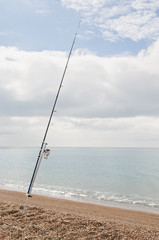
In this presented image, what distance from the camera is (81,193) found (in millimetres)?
19094

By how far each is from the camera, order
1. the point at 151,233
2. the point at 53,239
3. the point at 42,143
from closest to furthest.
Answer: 1. the point at 53,239
2. the point at 151,233
3. the point at 42,143

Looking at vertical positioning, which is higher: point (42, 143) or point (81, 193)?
point (42, 143)

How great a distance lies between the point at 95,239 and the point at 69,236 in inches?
26.4

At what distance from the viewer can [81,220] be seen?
20.8 ft

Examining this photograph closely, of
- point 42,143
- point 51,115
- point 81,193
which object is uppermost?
point 51,115

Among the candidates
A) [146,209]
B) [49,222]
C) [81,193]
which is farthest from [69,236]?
[81,193]

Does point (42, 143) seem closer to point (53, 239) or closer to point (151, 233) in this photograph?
point (53, 239)

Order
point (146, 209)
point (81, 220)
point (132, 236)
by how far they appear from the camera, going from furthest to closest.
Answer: point (146, 209) < point (81, 220) < point (132, 236)

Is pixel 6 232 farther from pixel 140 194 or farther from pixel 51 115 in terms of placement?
pixel 140 194

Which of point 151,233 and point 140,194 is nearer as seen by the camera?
point 151,233

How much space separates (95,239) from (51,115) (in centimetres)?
431

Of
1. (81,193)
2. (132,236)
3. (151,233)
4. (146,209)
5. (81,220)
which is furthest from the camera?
(81,193)

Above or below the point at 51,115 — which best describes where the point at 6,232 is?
below

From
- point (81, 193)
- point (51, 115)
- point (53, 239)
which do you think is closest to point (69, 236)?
point (53, 239)
